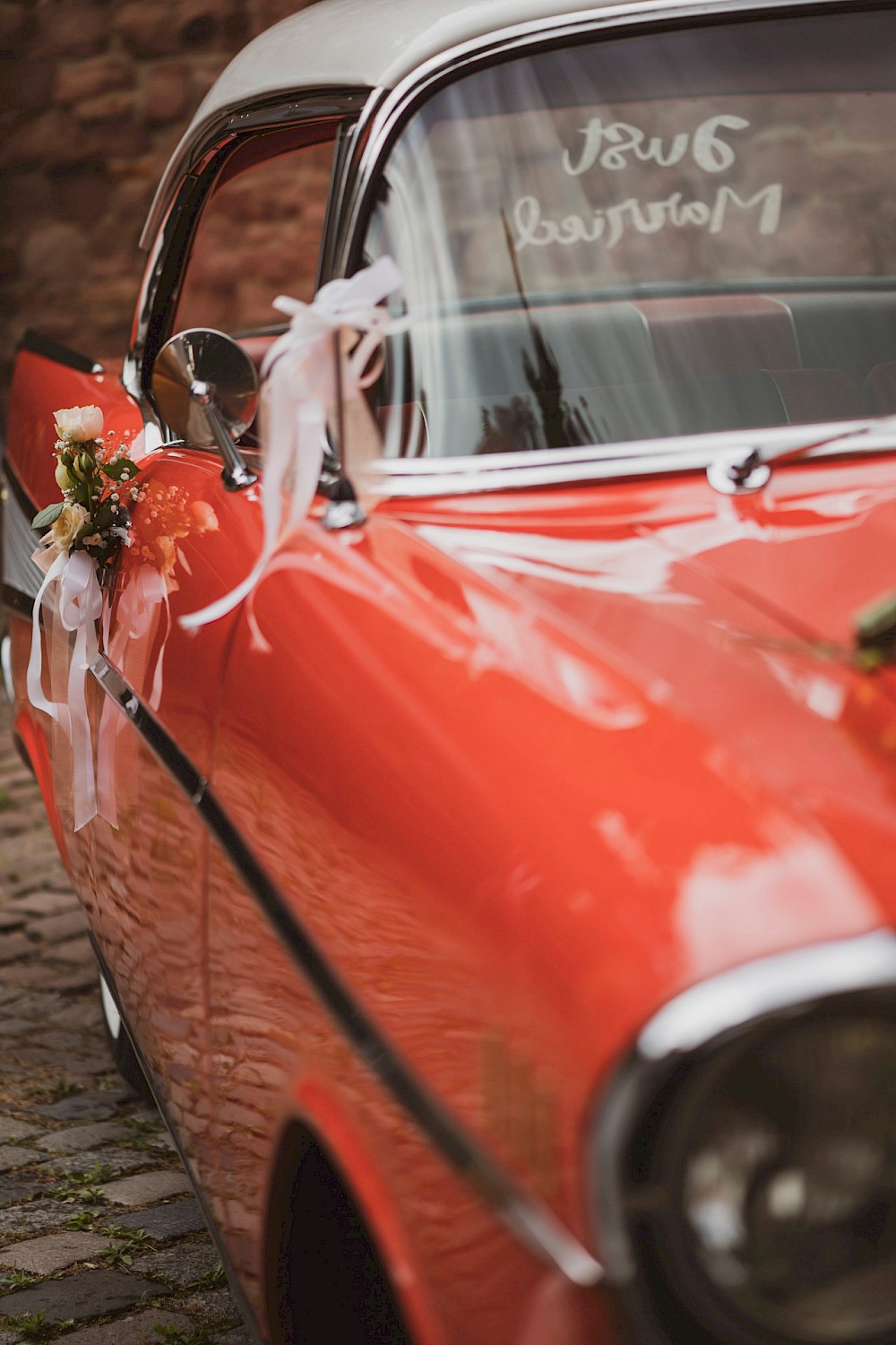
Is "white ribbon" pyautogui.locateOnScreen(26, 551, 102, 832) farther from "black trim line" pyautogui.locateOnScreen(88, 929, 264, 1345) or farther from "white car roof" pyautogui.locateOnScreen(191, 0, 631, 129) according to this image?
"white car roof" pyautogui.locateOnScreen(191, 0, 631, 129)

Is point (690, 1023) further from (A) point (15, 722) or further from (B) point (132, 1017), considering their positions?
(A) point (15, 722)

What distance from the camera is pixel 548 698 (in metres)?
1.24

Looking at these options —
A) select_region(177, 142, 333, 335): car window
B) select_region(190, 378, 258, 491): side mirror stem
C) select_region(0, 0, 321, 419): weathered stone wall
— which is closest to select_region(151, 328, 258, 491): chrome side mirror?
select_region(190, 378, 258, 491): side mirror stem

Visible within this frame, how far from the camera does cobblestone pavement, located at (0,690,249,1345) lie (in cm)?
217

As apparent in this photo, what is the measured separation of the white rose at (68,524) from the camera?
217cm

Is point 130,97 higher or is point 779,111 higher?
point 130,97

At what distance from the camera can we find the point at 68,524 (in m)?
2.19

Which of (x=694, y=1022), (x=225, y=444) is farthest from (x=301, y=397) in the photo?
(x=694, y=1022)

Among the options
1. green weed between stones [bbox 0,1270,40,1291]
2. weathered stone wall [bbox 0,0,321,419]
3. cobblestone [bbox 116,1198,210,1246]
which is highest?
weathered stone wall [bbox 0,0,321,419]

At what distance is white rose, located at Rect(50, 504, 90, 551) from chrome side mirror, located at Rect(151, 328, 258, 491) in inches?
10.4

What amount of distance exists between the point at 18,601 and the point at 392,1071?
207cm

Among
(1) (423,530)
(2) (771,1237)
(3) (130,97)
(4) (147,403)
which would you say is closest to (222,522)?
(1) (423,530)

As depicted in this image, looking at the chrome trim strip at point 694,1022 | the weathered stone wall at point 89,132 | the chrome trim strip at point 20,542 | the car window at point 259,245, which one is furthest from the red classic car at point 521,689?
the weathered stone wall at point 89,132

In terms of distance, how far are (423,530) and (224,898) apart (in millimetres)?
461
